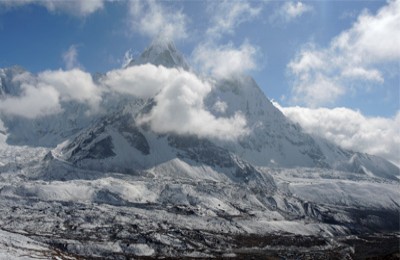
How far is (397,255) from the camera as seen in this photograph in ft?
540

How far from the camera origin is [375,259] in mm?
164625

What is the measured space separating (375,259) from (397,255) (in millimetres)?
6528
